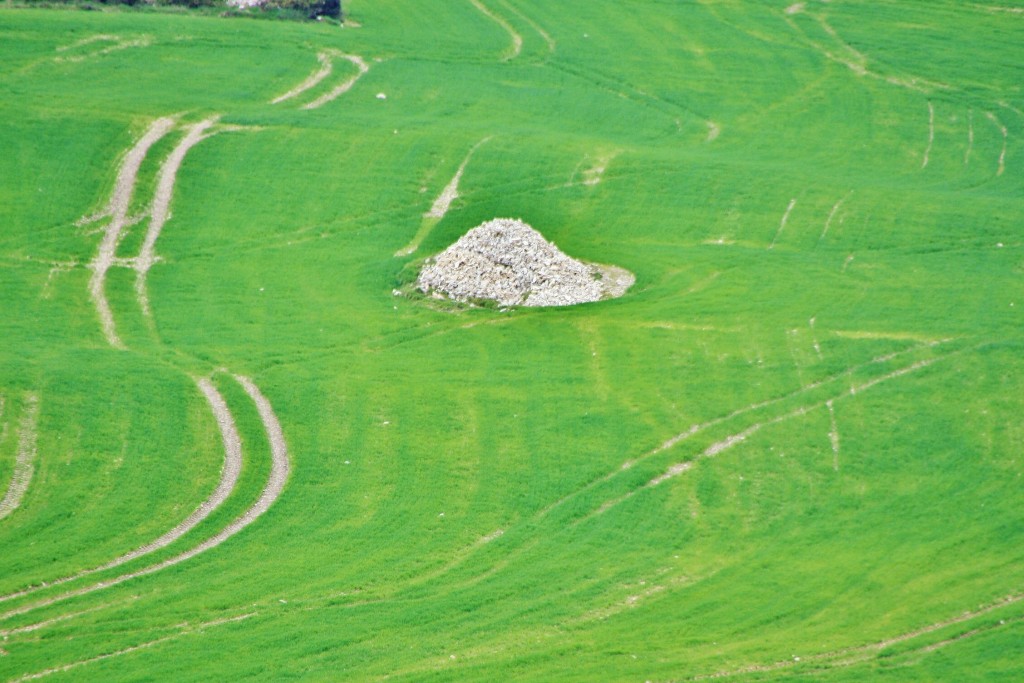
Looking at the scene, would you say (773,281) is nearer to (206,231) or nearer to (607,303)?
(607,303)

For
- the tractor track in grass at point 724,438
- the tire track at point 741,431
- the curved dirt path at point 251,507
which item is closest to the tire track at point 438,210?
the curved dirt path at point 251,507

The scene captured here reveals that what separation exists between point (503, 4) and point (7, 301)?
6779 cm

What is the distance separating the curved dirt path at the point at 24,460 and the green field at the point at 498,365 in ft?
0.77

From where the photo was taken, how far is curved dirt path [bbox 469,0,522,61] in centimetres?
11659

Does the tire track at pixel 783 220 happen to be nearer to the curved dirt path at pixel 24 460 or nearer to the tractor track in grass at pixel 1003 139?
the tractor track in grass at pixel 1003 139

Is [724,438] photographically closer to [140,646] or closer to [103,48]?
[140,646]

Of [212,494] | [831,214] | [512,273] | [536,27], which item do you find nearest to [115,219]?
[512,273]

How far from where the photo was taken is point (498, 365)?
69.0m

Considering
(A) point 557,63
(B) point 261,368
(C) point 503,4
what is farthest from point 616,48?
(B) point 261,368

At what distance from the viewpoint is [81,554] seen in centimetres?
5309

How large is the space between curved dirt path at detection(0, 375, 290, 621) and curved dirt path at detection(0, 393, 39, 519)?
652 cm

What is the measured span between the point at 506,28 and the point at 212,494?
→ 75643 mm

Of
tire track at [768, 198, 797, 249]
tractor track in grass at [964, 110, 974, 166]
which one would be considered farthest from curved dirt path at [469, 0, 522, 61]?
tractor track in grass at [964, 110, 974, 166]

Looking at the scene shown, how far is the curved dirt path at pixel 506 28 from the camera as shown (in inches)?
4590
